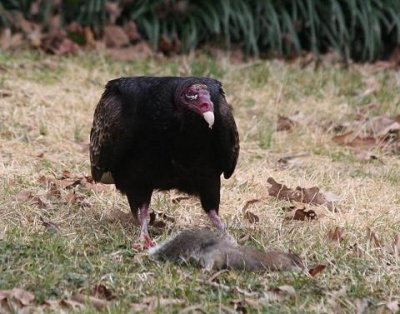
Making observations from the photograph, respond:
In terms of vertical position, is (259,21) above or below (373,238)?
below

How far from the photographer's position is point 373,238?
4922 mm

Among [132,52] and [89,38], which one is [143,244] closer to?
[132,52]

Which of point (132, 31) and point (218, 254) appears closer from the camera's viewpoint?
point (218, 254)

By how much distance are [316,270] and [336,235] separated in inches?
23.0

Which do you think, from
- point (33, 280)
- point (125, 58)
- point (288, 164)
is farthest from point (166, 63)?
point (33, 280)

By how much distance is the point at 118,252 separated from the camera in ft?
15.0

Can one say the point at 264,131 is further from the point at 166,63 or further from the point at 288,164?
the point at 166,63

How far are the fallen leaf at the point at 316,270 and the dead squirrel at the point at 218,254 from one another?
0.18ft

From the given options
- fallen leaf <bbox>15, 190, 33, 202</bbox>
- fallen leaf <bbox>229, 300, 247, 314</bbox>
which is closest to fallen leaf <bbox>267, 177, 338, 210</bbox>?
fallen leaf <bbox>15, 190, 33, 202</bbox>

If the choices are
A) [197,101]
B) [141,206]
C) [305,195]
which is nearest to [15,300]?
[141,206]

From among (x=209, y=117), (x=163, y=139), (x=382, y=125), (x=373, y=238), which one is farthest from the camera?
(x=382, y=125)

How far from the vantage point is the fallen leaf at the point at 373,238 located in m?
4.87

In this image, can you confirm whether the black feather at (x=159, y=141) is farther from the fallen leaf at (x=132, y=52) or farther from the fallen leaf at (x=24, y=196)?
the fallen leaf at (x=132, y=52)

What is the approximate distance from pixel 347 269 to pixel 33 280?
143 cm
